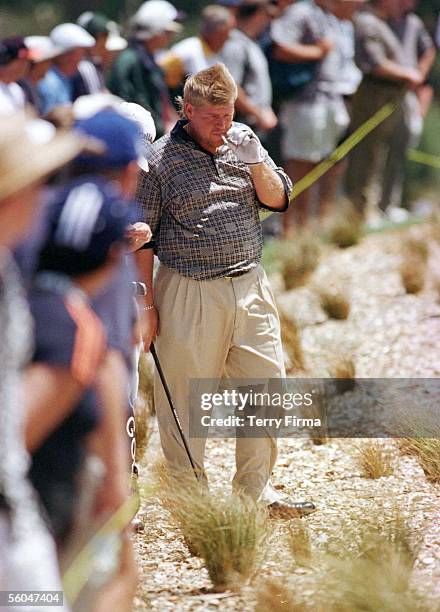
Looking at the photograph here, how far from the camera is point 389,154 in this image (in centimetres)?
1082

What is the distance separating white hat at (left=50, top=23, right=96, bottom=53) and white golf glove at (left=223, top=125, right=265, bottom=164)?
382 cm

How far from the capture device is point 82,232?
105 inches

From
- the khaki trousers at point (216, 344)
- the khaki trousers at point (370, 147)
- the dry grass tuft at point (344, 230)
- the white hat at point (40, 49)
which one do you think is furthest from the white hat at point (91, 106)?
the khaki trousers at point (370, 147)

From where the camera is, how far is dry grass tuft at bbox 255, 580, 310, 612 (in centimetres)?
371

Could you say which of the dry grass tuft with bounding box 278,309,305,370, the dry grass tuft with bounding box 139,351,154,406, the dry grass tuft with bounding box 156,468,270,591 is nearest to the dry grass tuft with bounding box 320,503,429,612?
the dry grass tuft with bounding box 156,468,270,591

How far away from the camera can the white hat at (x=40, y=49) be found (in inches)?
305

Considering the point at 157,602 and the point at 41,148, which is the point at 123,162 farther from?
the point at 157,602

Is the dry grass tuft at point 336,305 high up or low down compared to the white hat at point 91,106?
Result: down

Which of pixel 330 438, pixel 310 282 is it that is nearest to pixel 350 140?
pixel 310 282

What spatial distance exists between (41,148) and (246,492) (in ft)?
8.56

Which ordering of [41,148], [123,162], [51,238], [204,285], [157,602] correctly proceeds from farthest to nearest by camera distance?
[204,285] → [157,602] → [123,162] → [51,238] → [41,148]

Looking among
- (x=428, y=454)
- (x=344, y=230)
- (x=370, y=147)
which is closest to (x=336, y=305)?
(x=344, y=230)

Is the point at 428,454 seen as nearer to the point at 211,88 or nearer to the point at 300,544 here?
the point at 300,544

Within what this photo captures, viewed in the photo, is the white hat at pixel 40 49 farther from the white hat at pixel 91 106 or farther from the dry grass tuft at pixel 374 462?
the white hat at pixel 91 106
